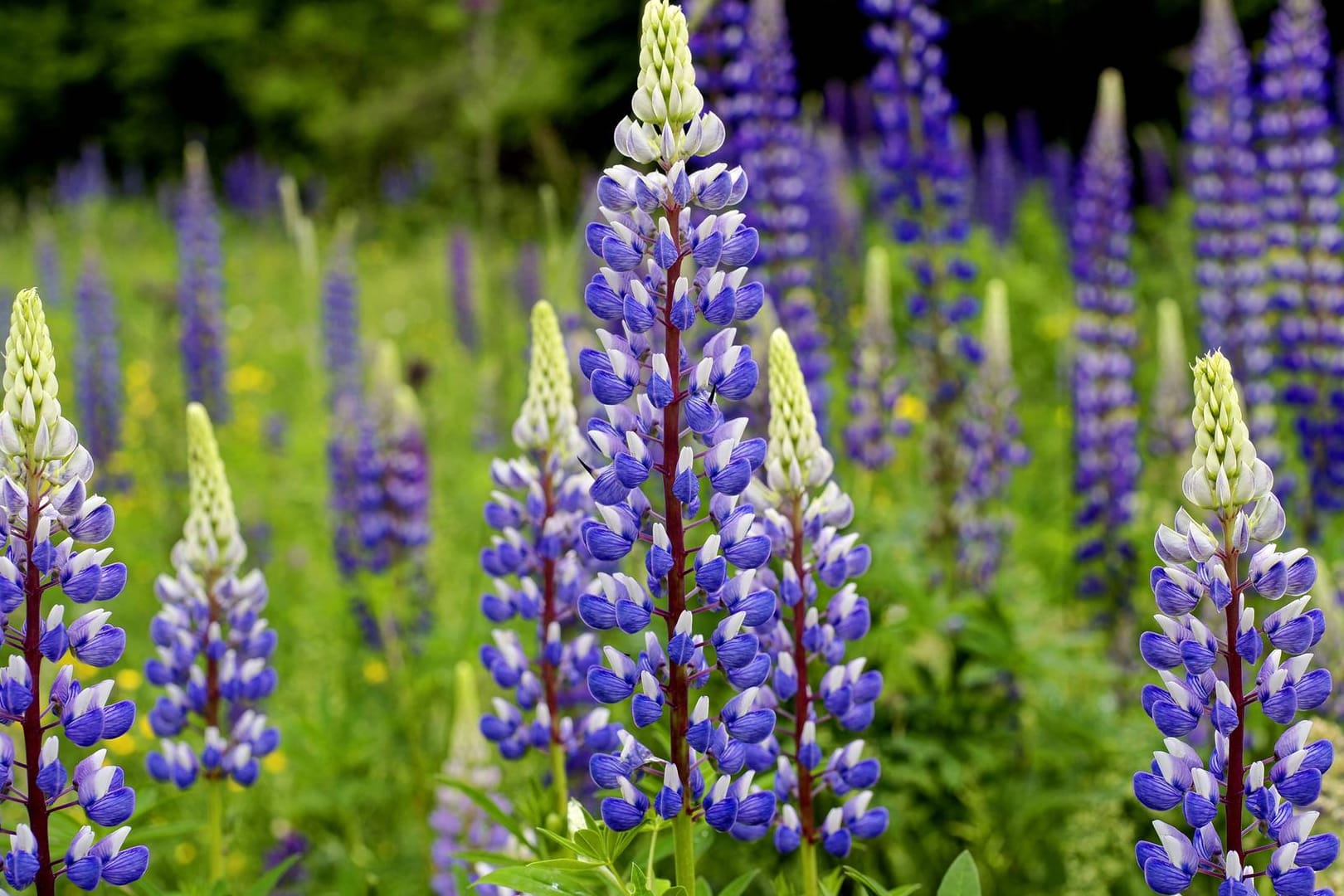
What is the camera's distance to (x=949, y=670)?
3.08m

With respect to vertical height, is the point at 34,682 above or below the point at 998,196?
below

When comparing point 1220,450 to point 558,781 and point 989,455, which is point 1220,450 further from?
point 989,455

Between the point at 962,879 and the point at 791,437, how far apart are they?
669 millimetres

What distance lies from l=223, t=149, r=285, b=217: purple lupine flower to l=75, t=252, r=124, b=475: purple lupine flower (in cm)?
843

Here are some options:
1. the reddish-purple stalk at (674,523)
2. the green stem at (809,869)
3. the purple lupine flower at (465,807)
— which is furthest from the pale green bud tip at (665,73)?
the purple lupine flower at (465,807)

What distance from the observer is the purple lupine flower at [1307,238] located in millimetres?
4332

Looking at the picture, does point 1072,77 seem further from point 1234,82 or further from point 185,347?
point 185,347

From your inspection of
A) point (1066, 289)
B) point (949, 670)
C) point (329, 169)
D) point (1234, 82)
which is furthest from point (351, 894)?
point (329, 169)

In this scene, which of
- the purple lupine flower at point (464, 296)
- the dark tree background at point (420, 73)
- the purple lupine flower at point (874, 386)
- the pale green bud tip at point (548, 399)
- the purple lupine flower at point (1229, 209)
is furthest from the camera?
the dark tree background at point (420, 73)

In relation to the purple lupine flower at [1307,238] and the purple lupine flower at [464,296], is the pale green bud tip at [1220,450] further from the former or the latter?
the purple lupine flower at [464,296]

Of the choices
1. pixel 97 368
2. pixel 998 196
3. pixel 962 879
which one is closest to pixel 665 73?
pixel 962 879

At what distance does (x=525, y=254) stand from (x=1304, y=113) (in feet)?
16.0

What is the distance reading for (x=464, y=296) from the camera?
8789mm

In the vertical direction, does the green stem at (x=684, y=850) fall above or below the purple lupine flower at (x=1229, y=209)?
below
